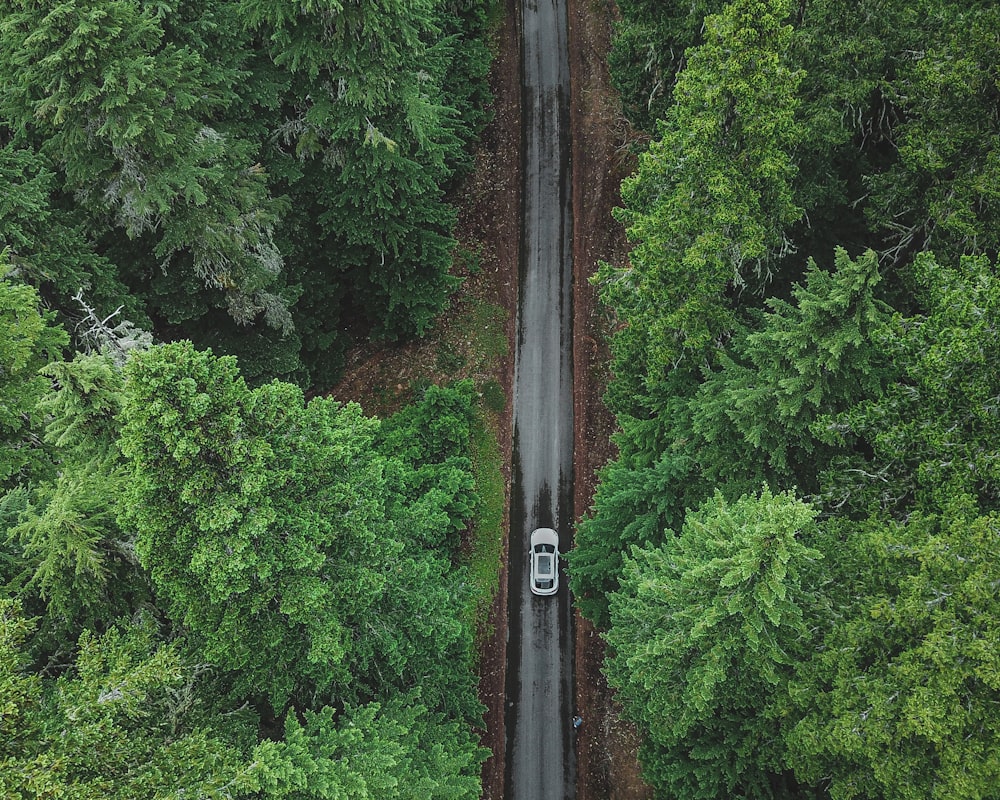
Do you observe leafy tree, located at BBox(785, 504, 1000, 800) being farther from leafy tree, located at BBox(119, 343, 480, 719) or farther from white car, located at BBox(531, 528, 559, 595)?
white car, located at BBox(531, 528, 559, 595)

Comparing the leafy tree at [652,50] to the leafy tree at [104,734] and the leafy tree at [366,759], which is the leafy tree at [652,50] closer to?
the leafy tree at [366,759]

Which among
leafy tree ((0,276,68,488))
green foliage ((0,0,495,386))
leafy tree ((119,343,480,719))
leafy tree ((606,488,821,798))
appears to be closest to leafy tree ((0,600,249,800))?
leafy tree ((119,343,480,719))

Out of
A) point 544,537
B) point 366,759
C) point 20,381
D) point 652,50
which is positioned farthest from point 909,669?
point 652,50

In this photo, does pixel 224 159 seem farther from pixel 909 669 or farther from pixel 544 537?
pixel 909 669

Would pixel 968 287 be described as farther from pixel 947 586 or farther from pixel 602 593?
pixel 602 593

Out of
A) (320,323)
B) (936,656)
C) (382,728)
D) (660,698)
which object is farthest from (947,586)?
(320,323)
